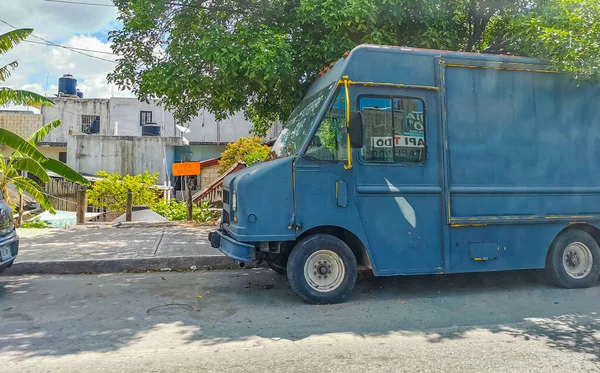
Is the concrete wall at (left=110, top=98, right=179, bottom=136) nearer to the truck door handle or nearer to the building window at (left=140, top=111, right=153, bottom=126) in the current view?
the building window at (left=140, top=111, right=153, bottom=126)

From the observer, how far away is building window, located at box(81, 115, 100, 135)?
101 ft

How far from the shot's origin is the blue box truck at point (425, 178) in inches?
212

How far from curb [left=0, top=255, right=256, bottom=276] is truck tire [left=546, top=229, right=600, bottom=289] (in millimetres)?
4505

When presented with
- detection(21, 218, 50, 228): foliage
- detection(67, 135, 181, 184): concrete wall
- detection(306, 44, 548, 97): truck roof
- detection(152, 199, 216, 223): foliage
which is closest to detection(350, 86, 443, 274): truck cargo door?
detection(306, 44, 548, 97): truck roof

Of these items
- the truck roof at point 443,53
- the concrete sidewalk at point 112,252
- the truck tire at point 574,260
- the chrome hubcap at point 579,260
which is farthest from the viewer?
the concrete sidewalk at point 112,252

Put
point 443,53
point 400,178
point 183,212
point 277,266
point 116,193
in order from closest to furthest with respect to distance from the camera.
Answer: point 400,178 < point 443,53 < point 277,266 < point 183,212 < point 116,193

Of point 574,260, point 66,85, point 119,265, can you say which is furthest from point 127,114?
point 574,260

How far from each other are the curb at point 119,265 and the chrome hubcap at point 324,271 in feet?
7.93

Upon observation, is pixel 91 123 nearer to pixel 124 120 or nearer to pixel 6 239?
pixel 124 120

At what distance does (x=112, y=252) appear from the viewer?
8.14m

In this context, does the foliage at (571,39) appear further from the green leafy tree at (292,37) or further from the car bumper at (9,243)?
the car bumper at (9,243)

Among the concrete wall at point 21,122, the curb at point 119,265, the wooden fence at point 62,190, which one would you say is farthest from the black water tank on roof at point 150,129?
the curb at point 119,265

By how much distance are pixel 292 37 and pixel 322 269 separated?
483 centimetres

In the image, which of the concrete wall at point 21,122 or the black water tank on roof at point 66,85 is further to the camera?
the black water tank on roof at point 66,85
